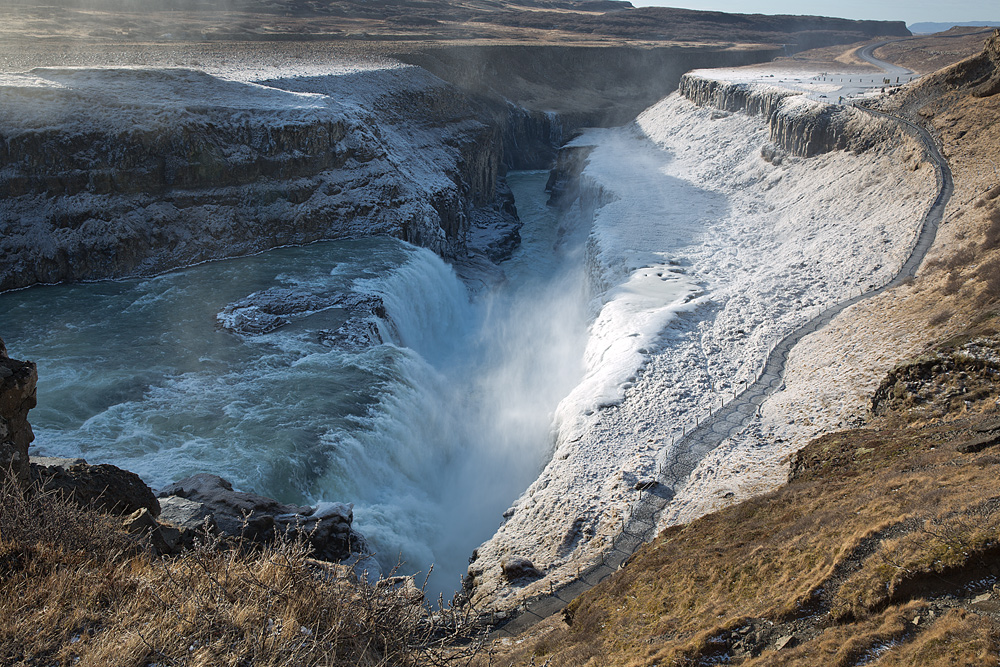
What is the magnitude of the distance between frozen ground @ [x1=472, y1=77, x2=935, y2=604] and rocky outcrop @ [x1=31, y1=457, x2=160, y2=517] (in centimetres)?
627

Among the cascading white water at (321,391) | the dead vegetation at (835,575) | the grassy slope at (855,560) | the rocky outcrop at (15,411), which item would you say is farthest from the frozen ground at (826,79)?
the rocky outcrop at (15,411)

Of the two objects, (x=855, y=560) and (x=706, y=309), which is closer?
(x=855, y=560)

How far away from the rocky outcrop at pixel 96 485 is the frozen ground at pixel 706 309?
6267 mm

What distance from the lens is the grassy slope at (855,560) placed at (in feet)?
19.8

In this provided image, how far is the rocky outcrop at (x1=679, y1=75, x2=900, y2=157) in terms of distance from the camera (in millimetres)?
30609

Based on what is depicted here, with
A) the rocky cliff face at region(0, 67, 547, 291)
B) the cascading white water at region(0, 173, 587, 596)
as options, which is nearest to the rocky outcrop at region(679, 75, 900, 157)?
the cascading white water at region(0, 173, 587, 596)

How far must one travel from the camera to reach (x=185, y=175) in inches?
1085

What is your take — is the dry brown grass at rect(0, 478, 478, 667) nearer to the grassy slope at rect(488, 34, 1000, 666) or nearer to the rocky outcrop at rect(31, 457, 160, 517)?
the rocky outcrop at rect(31, 457, 160, 517)

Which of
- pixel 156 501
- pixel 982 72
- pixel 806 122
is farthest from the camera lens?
pixel 806 122

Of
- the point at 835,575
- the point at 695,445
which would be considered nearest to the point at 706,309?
the point at 695,445

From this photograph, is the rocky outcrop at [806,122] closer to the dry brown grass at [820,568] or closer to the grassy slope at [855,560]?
the grassy slope at [855,560]

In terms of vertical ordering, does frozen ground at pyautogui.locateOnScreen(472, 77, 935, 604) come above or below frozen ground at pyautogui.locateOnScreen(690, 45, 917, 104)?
below

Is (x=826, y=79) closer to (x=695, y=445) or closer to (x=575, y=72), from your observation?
(x=695, y=445)

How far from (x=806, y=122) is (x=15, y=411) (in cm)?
3620
